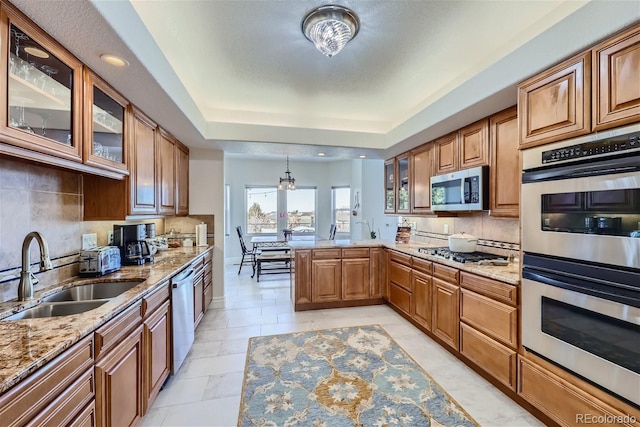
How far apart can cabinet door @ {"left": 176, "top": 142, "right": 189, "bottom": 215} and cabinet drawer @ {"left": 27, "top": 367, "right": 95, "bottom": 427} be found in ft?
8.06

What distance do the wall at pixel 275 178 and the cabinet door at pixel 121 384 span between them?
5768mm

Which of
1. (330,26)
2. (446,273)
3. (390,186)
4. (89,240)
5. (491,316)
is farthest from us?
(390,186)

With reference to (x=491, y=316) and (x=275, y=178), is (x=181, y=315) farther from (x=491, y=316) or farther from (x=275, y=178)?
(x=275, y=178)

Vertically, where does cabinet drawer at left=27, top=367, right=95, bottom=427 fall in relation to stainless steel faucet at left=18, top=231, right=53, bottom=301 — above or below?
below

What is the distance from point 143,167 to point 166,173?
1.86 ft

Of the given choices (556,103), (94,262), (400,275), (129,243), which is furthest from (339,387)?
(556,103)

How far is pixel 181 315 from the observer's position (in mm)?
2418

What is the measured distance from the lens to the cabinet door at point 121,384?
4.30 ft

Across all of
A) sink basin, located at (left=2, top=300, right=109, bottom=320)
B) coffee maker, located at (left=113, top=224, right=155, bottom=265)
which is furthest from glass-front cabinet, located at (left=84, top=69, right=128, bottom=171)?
sink basin, located at (left=2, top=300, right=109, bottom=320)

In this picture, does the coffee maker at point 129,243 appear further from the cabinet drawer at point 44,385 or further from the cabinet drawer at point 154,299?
the cabinet drawer at point 44,385

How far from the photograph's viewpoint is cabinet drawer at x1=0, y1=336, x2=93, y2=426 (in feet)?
2.80

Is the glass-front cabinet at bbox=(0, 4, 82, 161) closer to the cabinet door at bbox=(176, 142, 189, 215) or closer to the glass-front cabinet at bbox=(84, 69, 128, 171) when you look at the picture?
the glass-front cabinet at bbox=(84, 69, 128, 171)

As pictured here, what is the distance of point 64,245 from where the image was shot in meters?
2.00

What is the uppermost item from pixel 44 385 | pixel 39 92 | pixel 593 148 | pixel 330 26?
pixel 330 26
